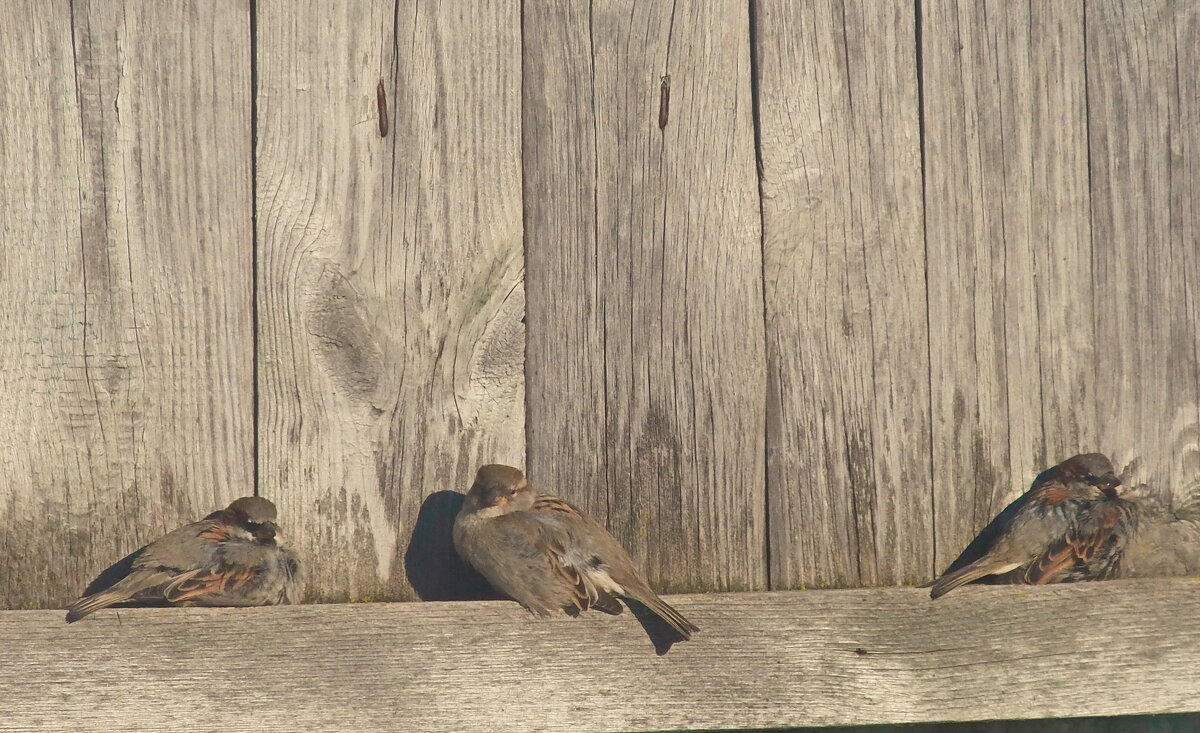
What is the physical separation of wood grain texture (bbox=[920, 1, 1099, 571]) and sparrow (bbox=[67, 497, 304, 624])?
2158 mm

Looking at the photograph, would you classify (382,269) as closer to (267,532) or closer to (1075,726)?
(267,532)

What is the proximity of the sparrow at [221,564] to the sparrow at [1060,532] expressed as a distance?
2.09 metres

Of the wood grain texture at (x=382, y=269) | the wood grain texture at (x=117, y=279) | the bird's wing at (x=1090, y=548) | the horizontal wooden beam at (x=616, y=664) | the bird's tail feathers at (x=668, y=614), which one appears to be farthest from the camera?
the bird's wing at (x=1090, y=548)

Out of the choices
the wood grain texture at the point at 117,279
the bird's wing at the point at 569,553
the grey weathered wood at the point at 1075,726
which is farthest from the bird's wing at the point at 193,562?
the grey weathered wood at the point at 1075,726

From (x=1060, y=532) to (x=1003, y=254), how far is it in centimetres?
95

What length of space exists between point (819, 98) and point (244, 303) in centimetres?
198

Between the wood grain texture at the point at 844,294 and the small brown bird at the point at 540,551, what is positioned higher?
the wood grain texture at the point at 844,294

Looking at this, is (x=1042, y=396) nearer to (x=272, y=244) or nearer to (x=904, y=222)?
(x=904, y=222)

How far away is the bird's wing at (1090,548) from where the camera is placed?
395 cm

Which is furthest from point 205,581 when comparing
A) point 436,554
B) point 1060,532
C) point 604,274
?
point 1060,532

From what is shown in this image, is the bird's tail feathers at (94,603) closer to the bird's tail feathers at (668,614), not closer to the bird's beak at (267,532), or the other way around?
the bird's beak at (267,532)

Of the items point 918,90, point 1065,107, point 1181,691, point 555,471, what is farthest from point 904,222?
point 1181,691

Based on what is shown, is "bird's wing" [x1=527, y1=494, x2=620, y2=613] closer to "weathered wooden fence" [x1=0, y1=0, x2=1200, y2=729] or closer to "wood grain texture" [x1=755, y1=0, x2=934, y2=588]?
"weathered wooden fence" [x1=0, y1=0, x2=1200, y2=729]

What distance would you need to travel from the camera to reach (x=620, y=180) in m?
3.86
